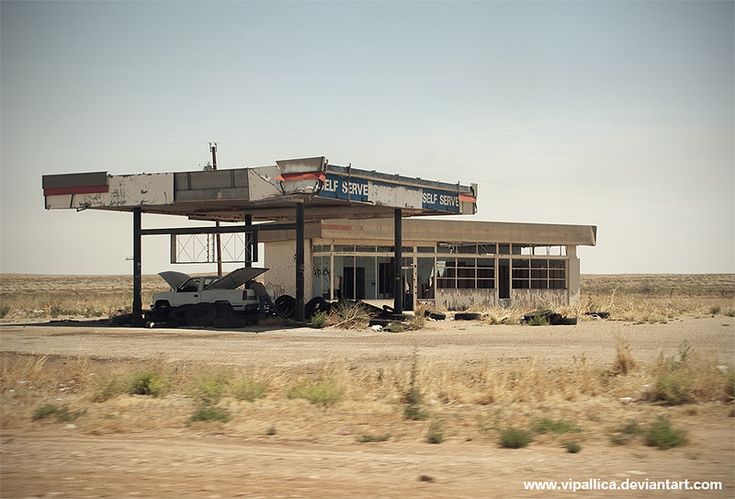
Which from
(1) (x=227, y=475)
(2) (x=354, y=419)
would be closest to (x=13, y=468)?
(1) (x=227, y=475)

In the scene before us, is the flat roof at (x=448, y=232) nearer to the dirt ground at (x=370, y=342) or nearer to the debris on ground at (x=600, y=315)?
the dirt ground at (x=370, y=342)

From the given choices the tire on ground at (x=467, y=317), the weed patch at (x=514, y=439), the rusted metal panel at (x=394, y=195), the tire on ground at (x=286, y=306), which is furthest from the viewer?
the tire on ground at (x=286, y=306)

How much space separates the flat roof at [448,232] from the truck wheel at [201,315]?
9029 millimetres

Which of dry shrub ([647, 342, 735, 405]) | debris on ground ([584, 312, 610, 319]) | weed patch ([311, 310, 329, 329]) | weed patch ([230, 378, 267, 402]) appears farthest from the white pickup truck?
dry shrub ([647, 342, 735, 405])

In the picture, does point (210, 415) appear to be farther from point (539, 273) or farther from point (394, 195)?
point (539, 273)

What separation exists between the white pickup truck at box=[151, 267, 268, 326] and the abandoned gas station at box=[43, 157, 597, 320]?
1963mm

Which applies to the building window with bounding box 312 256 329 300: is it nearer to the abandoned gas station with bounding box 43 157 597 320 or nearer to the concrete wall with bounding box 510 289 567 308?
the abandoned gas station with bounding box 43 157 597 320

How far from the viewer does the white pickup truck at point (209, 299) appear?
29859mm

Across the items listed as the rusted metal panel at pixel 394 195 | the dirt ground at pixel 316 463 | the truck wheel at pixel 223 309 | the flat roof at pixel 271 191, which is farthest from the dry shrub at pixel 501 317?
the dirt ground at pixel 316 463

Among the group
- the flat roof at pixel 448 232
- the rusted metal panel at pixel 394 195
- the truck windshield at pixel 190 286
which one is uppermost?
the rusted metal panel at pixel 394 195

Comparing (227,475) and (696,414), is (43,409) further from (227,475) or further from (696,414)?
(696,414)

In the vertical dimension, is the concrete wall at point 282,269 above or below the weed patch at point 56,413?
above

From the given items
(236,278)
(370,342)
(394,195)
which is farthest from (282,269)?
(370,342)

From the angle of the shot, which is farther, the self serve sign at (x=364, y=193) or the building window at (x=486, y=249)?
the building window at (x=486, y=249)
